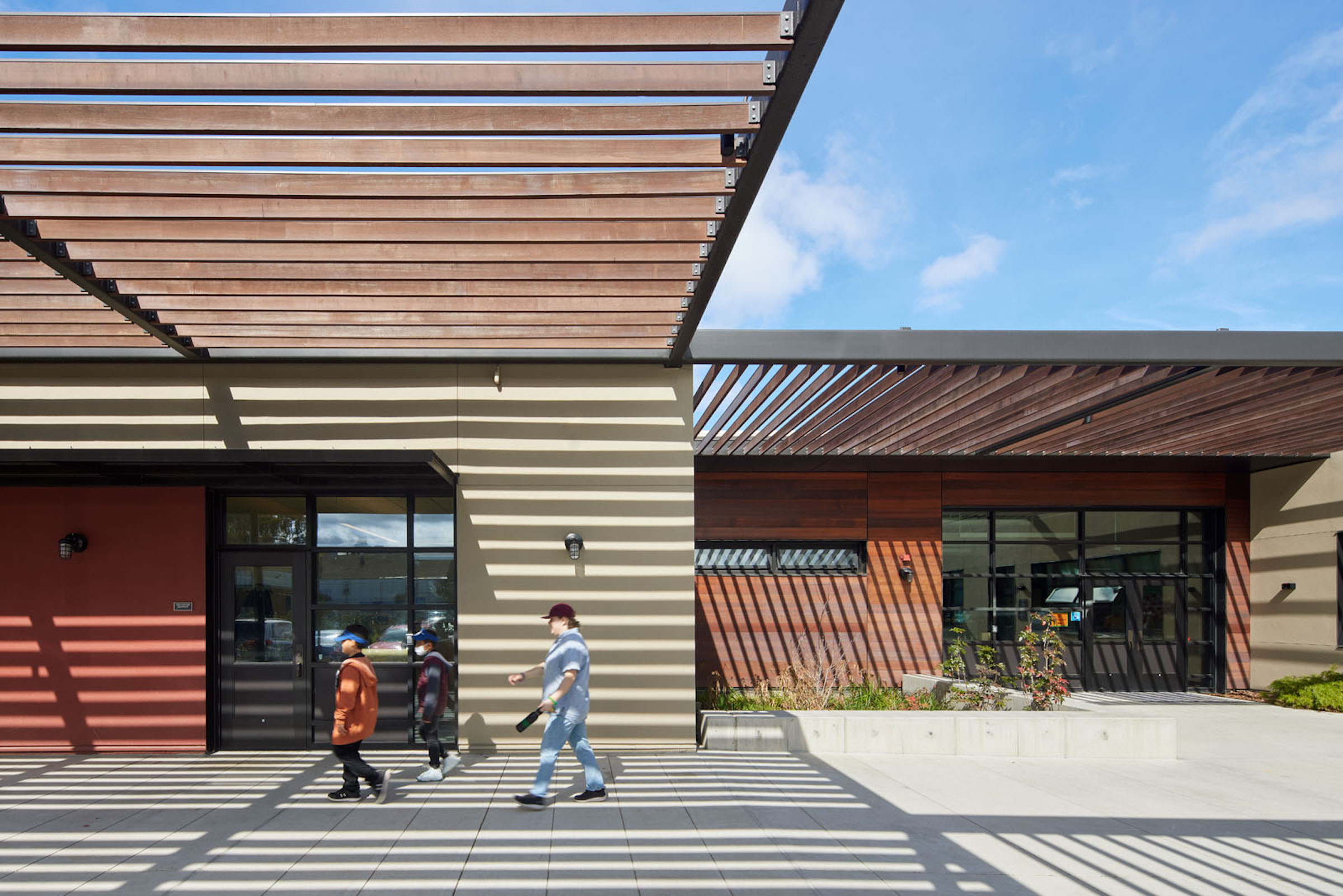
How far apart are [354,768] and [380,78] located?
189 inches

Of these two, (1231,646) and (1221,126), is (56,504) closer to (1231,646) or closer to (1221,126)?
(1231,646)

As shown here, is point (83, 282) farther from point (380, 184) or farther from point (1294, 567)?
point (1294, 567)

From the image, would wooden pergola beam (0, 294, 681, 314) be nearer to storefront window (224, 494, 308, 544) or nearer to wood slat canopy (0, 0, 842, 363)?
wood slat canopy (0, 0, 842, 363)

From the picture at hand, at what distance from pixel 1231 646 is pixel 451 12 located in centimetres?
1566

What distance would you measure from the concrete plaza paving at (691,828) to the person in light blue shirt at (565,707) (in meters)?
0.17

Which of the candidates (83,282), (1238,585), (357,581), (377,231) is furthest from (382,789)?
(1238,585)

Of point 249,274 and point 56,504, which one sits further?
point 56,504

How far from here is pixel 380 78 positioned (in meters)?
4.36

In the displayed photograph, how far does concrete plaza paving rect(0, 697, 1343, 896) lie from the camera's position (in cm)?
507

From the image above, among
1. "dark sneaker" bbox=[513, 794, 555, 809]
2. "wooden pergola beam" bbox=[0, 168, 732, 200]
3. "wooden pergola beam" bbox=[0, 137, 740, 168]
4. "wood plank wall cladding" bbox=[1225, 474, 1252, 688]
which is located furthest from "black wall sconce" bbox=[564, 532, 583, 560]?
"wood plank wall cladding" bbox=[1225, 474, 1252, 688]

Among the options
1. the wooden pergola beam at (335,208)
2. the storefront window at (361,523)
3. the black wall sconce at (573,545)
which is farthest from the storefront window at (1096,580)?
the wooden pergola beam at (335,208)

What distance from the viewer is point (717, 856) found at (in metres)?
5.42

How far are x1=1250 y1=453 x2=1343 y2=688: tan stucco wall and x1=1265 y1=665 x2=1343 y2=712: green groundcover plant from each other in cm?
35

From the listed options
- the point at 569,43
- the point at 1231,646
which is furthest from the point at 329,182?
the point at 1231,646
